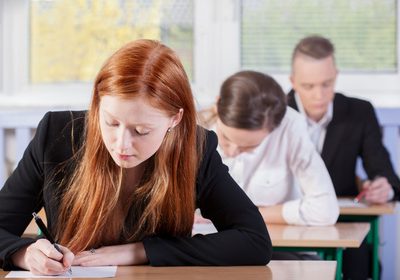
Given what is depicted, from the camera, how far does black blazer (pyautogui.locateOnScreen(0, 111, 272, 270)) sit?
2365mm

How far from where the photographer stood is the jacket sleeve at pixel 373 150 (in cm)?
480

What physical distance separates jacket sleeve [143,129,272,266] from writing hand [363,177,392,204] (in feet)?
6.42

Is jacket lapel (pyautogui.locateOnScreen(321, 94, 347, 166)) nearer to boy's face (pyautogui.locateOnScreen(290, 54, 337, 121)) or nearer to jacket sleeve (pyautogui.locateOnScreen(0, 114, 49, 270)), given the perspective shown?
boy's face (pyautogui.locateOnScreen(290, 54, 337, 121))

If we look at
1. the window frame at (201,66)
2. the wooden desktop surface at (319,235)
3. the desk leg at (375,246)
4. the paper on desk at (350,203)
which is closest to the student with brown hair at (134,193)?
the wooden desktop surface at (319,235)

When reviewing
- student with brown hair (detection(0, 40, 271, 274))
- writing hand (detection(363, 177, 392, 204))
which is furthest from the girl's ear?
writing hand (detection(363, 177, 392, 204))

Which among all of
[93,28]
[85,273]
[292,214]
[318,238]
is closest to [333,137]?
[292,214]

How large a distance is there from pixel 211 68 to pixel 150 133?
3180 millimetres

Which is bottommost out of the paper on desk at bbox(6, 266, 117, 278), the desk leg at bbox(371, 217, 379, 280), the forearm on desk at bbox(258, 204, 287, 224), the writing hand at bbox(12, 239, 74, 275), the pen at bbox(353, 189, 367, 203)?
the desk leg at bbox(371, 217, 379, 280)

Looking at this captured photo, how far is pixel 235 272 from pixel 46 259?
0.47 m

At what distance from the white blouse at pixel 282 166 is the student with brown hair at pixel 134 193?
1.44 m

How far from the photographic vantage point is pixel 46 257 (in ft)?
7.13

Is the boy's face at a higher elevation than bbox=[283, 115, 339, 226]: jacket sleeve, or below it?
higher

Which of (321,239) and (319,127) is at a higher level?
(319,127)

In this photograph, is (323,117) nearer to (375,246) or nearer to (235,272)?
(375,246)
